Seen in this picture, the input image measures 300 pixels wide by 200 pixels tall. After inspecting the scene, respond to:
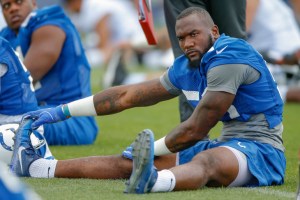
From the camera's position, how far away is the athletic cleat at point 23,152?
5801 mm

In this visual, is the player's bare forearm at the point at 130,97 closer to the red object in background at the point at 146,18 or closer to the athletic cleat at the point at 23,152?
the athletic cleat at the point at 23,152

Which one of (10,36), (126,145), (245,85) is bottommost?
(126,145)

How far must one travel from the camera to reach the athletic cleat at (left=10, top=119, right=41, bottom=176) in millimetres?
5801

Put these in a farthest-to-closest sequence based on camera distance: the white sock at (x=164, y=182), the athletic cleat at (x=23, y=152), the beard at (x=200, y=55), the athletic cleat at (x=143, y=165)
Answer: the athletic cleat at (x=23, y=152), the beard at (x=200, y=55), the white sock at (x=164, y=182), the athletic cleat at (x=143, y=165)

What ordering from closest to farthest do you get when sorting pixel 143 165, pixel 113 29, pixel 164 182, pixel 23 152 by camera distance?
pixel 143 165 → pixel 164 182 → pixel 23 152 → pixel 113 29

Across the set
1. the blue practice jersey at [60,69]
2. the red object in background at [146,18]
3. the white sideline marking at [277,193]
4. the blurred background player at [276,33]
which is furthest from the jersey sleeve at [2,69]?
the blurred background player at [276,33]

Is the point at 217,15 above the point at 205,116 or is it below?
above

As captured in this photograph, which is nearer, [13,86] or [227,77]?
[227,77]

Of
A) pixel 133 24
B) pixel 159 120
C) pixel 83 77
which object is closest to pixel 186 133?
pixel 83 77

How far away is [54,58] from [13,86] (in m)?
1.30

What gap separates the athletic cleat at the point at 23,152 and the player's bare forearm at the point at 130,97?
536mm

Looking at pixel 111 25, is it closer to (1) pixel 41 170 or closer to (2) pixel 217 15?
(2) pixel 217 15

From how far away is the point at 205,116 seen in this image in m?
5.36

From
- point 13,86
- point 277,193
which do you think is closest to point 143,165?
point 277,193
